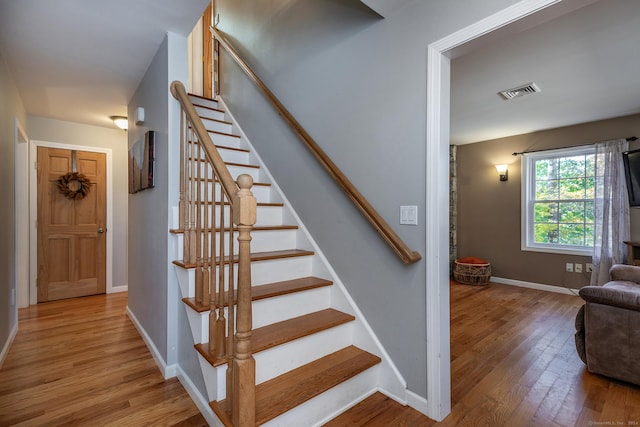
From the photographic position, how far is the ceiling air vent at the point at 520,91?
2.96 metres

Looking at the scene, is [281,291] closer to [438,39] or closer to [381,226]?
[381,226]

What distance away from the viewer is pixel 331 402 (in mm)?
1610

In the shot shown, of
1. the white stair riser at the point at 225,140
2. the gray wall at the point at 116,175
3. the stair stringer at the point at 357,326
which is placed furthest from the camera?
the gray wall at the point at 116,175

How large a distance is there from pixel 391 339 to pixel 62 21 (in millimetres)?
2848


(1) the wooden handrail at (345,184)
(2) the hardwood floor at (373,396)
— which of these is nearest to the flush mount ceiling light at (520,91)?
(1) the wooden handrail at (345,184)

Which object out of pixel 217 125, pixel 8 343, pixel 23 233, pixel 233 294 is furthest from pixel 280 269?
pixel 23 233

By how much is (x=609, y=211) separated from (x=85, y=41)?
5.67 meters

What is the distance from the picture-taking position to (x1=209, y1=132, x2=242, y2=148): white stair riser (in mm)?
3096

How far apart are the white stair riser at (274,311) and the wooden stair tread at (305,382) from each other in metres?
0.32

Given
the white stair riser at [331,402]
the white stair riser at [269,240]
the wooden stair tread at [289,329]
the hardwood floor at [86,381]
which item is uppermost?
the white stair riser at [269,240]

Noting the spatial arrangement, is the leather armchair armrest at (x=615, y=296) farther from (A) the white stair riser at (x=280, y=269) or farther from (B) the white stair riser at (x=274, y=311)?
(A) the white stair riser at (x=280, y=269)

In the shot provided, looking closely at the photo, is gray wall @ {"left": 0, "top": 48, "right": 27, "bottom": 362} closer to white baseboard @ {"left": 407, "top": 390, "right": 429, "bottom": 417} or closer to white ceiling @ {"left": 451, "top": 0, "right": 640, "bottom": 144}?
white baseboard @ {"left": 407, "top": 390, "right": 429, "bottom": 417}

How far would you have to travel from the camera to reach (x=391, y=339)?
1.86 m

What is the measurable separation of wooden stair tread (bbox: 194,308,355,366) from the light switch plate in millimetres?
724
